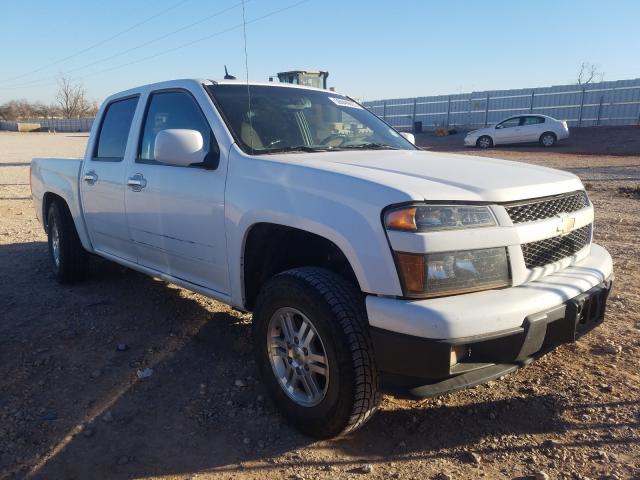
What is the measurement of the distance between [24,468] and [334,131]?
8.90ft

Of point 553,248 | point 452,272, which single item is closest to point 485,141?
point 553,248

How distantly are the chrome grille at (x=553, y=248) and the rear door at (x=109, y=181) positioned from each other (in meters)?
2.98

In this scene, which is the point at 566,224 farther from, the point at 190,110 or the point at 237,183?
the point at 190,110

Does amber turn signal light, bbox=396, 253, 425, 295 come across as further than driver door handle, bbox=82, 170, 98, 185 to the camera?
No

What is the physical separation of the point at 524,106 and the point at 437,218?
34.2 m

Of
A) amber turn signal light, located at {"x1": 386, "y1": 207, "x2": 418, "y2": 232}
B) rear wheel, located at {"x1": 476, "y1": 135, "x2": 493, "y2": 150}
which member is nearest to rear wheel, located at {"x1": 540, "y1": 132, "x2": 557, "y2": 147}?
rear wheel, located at {"x1": 476, "y1": 135, "x2": 493, "y2": 150}

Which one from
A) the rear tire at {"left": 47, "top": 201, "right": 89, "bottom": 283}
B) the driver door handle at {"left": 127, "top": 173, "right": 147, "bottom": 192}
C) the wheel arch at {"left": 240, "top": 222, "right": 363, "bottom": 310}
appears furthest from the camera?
the rear tire at {"left": 47, "top": 201, "right": 89, "bottom": 283}

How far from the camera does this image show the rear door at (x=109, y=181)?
432 centimetres

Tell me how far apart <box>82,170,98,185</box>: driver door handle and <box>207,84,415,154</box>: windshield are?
1566 millimetres

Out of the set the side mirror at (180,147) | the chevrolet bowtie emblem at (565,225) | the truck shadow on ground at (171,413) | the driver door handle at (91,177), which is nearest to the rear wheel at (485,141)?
the driver door handle at (91,177)

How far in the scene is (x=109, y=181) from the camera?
4414 millimetres

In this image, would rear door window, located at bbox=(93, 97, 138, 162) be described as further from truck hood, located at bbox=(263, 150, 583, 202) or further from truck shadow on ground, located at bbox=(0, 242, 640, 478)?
truck hood, located at bbox=(263, 150, 583, 202)

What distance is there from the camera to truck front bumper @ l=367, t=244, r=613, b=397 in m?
2.28

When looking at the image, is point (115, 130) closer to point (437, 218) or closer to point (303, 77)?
point (437, 218)
